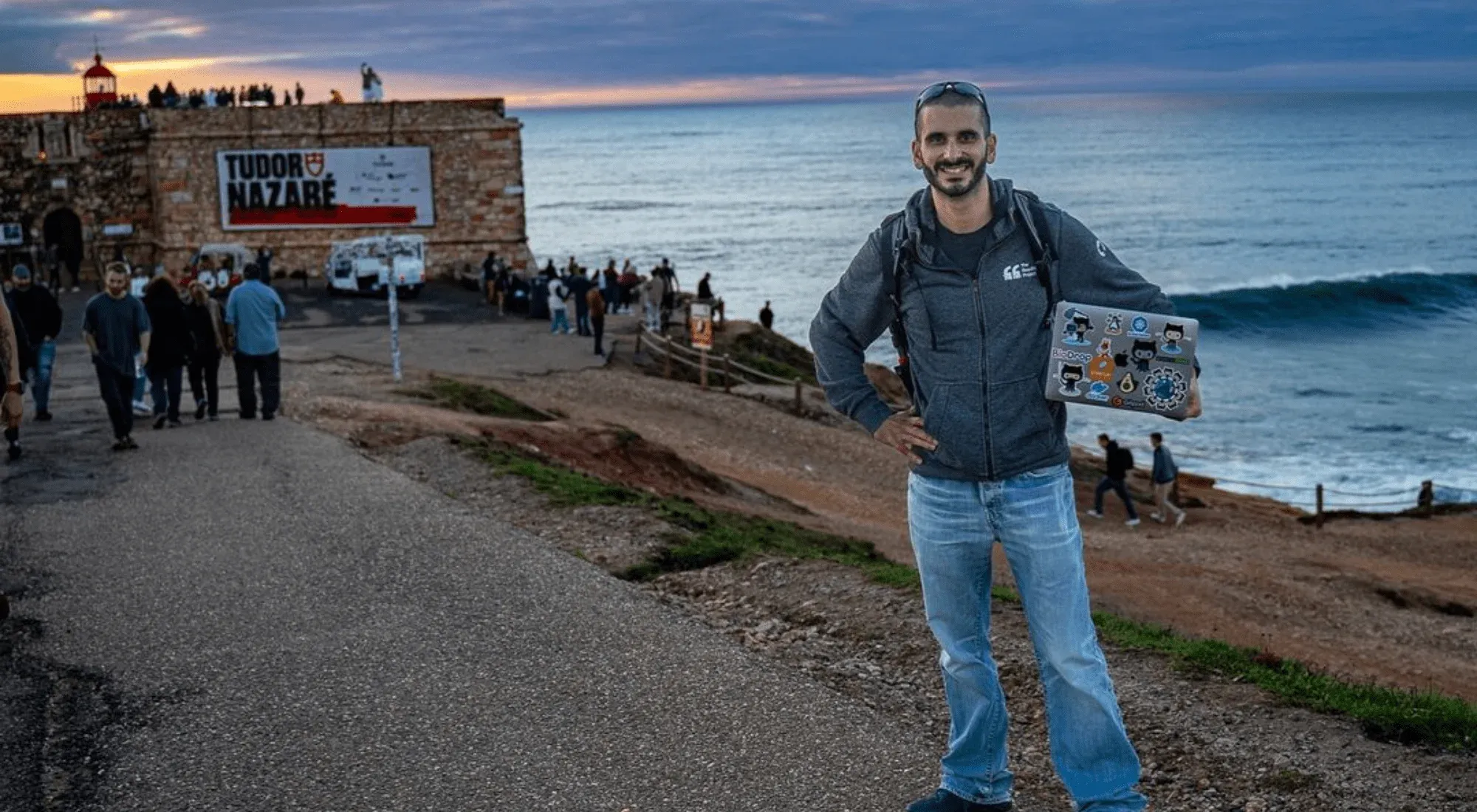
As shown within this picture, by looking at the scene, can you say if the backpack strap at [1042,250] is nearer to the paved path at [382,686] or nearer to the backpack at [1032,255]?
the backpack at [1032,255]

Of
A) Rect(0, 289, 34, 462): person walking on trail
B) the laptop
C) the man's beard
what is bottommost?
Rect(0, 289, 34, 462): person walking on trail

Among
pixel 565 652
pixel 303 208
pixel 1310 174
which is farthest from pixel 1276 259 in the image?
pixel 565 652

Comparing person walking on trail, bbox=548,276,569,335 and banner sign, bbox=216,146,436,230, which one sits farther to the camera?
banner sign, bbox=216,146,436,230

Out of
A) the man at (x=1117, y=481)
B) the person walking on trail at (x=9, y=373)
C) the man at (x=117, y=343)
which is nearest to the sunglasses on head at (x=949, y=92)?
the person walking on trail at (x=9, y=373)

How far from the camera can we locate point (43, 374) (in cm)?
1512

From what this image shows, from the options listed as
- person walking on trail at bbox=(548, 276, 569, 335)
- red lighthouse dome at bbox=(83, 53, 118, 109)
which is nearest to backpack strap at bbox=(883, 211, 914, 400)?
person walking on trail at bbox=(548, 276, 569, 335)

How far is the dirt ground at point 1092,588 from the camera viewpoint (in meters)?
5.32

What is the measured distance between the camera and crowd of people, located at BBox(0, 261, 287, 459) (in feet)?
43.2

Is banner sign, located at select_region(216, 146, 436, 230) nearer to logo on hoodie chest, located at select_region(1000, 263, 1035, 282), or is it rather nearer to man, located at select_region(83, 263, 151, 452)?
man, located at select_region(83, 263, 151, 452)

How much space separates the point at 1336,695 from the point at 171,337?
1131cm

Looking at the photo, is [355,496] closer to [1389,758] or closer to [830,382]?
[830,382]

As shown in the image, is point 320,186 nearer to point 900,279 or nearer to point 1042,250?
point 900,279

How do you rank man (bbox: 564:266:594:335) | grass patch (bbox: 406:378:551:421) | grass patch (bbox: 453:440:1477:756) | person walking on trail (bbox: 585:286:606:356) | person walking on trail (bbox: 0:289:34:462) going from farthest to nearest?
man (bbox: 564:266:594:335)
person walking on trail (bbox: 585:286:606:356)
grass patch (bbox: 406:378:551:421)
person walking on trail (bbox: 0:289:34:462)
grass patch (bbox: 453:440:1477:756)

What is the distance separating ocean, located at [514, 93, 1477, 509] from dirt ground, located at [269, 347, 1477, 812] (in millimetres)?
5702
